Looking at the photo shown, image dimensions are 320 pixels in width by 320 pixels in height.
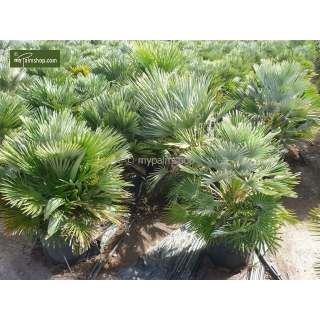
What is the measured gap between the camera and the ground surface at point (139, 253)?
7.14 ft

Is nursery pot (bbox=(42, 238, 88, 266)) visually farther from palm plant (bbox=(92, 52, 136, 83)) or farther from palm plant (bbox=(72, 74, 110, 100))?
palm plant (bbox=(92, 52, 136, 83))

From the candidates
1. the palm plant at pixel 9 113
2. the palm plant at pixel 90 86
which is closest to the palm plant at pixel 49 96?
the palm plant at pixel 90 86

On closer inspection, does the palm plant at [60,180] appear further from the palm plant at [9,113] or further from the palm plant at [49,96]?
the palm plant at [49,96]

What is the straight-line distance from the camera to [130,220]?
2.74 m

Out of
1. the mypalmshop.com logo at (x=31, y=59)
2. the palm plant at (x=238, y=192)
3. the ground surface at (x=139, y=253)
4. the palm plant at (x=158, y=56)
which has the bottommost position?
the ground surface at (x=139, y=253)

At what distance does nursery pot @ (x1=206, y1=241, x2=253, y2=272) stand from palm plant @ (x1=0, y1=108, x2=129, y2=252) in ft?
2.56

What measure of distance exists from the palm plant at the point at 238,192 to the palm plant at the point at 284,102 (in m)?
0.90

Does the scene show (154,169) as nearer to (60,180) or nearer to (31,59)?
(60,180)

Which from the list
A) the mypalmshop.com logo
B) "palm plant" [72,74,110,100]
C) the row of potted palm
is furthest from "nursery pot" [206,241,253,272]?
the mypalmshop.com logo

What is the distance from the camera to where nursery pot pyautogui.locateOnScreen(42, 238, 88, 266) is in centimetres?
217

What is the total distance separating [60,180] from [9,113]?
985 millimetres

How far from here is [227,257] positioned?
6.85ft

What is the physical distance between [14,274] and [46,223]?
60cm

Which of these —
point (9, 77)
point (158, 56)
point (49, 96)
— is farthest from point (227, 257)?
point (9, 77)
